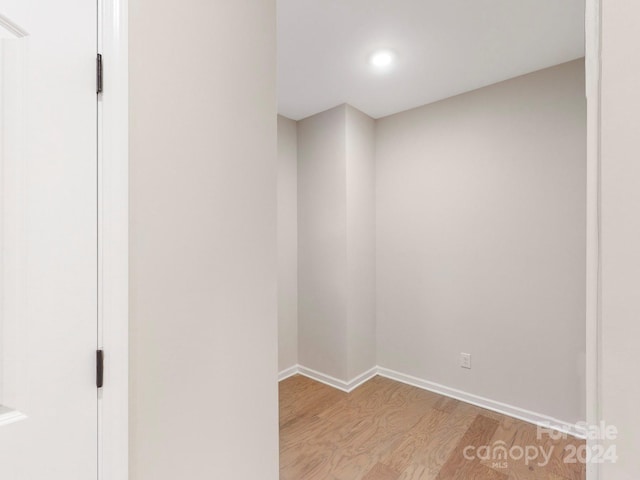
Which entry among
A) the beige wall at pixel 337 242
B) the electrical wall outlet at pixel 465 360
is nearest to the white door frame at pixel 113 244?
the beige wall at pixel 337 242

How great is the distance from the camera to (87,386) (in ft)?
2.42

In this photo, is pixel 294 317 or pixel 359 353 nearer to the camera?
pixel 359 353

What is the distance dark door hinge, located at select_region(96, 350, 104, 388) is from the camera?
2.47ft

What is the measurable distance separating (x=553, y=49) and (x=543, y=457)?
2.52m

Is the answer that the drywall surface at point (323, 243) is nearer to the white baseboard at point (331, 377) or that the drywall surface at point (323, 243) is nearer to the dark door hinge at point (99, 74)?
the white baseboard at point (331, 377)

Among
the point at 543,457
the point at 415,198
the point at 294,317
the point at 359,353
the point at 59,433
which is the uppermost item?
the point at 415,198

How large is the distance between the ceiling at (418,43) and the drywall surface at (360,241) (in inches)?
15.1

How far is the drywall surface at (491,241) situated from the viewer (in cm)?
218
